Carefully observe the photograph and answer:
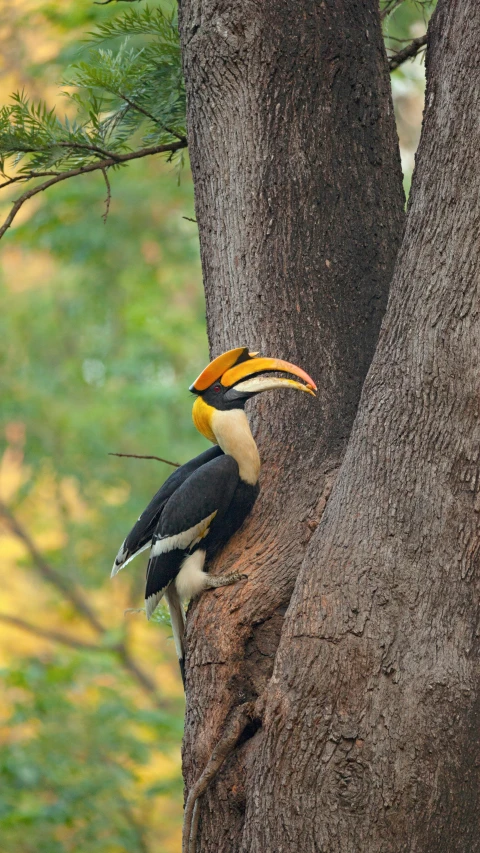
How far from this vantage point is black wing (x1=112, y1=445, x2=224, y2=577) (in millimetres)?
2434

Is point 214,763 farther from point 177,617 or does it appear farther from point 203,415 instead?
point 203,415

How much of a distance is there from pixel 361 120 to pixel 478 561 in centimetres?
123

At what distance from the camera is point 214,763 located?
1.80 m

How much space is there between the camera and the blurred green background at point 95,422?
20.2ft

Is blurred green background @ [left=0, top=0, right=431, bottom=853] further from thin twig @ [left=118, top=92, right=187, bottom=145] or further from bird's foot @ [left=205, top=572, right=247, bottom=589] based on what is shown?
bird's foot @ [left=205, top=572, right=247, bottom=589]

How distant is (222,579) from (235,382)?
0.49 m

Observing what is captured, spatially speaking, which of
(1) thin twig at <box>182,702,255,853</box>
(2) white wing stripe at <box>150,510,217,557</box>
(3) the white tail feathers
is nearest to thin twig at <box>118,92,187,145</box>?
(2) white wing stripe at <box>150,510,217,557</box>

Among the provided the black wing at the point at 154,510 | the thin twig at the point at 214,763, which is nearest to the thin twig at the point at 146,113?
the black wing at the point at 154,510

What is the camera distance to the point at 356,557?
1741mm

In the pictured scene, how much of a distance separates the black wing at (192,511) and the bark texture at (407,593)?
0.38 metres

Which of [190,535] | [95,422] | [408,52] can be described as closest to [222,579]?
[190,535]

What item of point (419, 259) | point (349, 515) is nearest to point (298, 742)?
point (349, 515)

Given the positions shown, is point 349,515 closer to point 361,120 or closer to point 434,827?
point 434,827

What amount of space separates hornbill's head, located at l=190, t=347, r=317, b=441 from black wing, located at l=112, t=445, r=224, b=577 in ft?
0.34
